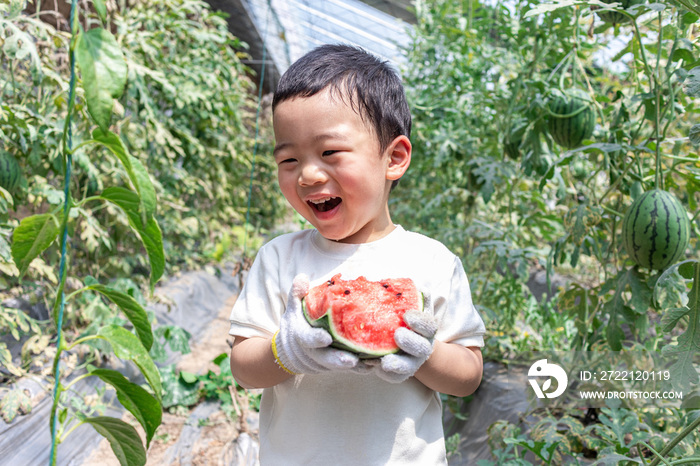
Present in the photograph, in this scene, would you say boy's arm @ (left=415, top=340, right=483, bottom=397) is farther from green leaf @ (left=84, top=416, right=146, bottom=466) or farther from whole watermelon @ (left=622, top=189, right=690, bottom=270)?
whole watermelon @ (left=622, top=189, right=690, bottom=270)

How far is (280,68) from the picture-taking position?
39.5ft

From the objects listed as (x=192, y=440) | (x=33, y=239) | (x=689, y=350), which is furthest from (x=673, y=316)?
(x=192, y=440)

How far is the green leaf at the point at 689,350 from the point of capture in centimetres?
133

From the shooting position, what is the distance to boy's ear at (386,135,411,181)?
4.24 ft

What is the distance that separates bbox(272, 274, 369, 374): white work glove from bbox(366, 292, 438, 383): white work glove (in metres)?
0.05

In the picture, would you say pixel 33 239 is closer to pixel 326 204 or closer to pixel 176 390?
pixel 326 204

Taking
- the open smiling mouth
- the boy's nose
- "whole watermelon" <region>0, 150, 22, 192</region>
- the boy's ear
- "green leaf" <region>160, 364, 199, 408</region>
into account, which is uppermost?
the boy's nose

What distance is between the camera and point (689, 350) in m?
1.34

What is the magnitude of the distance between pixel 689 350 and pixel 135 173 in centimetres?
124

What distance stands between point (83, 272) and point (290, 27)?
6268 millimetres

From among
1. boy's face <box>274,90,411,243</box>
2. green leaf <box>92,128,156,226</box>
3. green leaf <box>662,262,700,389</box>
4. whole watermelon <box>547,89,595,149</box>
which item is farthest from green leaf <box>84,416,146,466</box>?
whole watermelon <box>547,89,595,149</box>

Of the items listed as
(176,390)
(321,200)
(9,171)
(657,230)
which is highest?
(321,200)

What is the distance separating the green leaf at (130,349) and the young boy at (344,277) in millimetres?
196

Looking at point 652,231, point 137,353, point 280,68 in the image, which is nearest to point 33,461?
point 137,353
